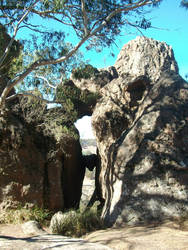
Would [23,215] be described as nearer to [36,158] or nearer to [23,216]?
[23,216]

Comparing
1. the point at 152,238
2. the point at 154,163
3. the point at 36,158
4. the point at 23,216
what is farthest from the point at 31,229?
Result: the point at 36,158

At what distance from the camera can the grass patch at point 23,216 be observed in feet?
27.9

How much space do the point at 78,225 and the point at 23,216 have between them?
2.97m

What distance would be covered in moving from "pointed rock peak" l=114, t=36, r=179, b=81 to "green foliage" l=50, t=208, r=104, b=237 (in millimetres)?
10706

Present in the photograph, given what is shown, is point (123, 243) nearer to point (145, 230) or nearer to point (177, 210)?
point (145, 230)

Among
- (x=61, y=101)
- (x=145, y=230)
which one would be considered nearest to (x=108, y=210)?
(x=145, y=230)

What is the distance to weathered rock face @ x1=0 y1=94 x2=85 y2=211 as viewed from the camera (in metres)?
9.34

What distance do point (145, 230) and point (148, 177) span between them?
59.4 inches

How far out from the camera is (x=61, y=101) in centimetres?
842

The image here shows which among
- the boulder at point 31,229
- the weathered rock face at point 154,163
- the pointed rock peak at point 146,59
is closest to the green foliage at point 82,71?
the weathered rock face at point 154,163

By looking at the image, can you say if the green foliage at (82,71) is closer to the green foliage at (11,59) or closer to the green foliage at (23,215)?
the green foliage at (11,59)

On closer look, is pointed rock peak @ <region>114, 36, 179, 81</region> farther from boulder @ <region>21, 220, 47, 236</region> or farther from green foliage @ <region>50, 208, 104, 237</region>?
boulder @ <region>21, 220, 47, 236</region>

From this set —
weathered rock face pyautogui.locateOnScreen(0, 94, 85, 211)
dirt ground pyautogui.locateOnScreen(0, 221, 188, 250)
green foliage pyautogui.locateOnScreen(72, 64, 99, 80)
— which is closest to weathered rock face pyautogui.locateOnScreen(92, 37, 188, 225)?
dirt ground pyautogui.locateOnScreen(0, 221, 188, 250)

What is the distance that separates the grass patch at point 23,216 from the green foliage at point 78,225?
2324 mm
